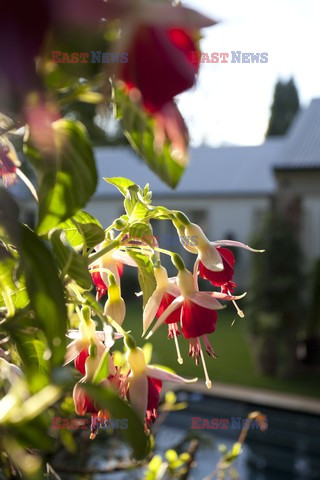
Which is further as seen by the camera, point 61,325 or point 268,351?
point 268,351

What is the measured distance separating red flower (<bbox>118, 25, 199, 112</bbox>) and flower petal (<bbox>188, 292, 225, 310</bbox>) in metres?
0.20

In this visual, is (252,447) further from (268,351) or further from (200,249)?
(200,249)

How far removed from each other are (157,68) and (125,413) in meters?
0.09

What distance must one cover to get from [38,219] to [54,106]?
2.4 inches

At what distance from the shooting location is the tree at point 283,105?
14258 mm

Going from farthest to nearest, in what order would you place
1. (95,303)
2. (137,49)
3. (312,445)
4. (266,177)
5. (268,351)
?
(266,177)
(268,351)
(312,445)
(95,303)
(137,49)

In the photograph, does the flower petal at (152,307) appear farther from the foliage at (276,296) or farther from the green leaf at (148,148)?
the foliage at (276,296)

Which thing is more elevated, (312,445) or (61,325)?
(61,325)

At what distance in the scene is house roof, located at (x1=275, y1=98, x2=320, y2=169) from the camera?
5.23m

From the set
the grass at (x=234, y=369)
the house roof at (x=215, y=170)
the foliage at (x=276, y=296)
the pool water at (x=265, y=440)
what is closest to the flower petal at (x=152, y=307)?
the pool water at (x=265, y=440)

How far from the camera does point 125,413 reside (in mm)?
169

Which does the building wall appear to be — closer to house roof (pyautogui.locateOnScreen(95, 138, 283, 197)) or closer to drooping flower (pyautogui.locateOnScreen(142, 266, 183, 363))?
house roof (pyautogui.locateOnScreen(95, 138, 283, 197))

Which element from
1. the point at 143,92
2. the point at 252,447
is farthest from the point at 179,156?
the point at 252,447

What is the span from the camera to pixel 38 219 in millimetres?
236
